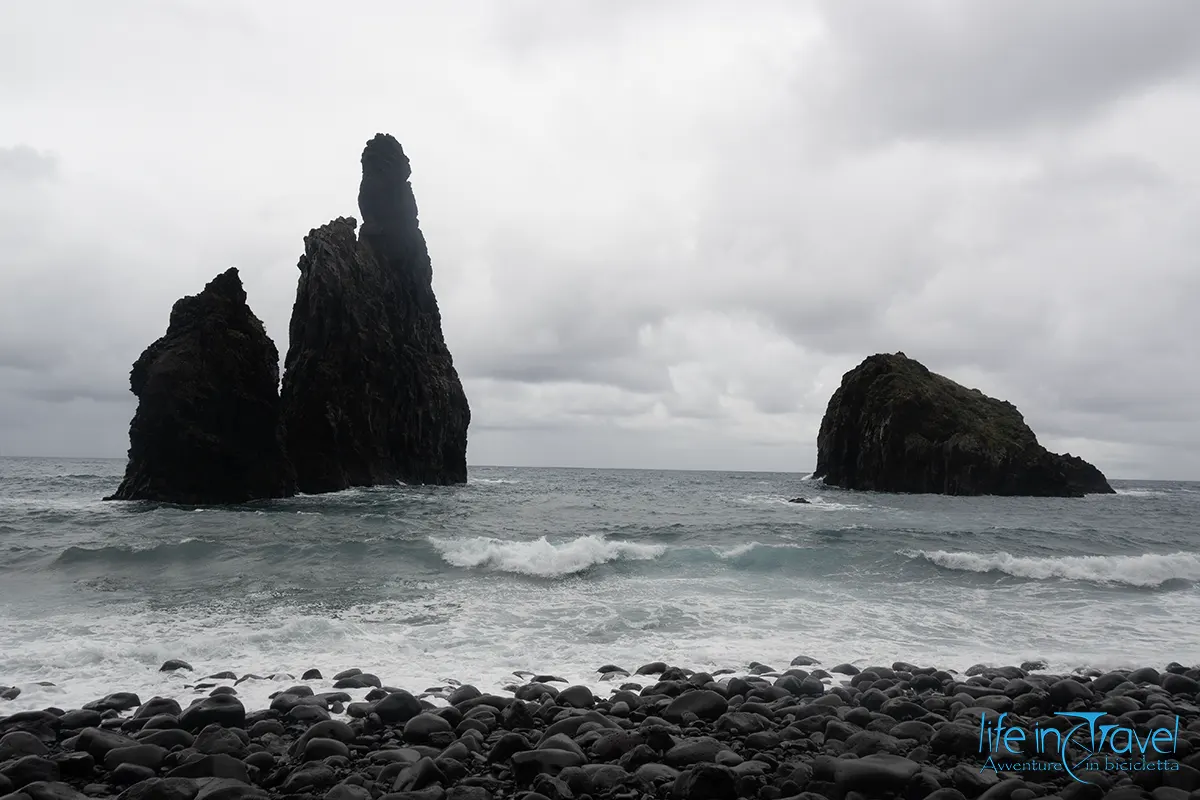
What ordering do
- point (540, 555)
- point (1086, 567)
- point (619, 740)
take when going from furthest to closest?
1. point (1086, 567)
2. point (540, 555)
3. point (619, 740)

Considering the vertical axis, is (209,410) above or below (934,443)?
below

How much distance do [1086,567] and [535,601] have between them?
16.5 m

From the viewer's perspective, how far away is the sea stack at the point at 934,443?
2817 inches

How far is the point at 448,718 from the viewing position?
8039 millimetres

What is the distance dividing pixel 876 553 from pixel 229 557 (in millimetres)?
19064

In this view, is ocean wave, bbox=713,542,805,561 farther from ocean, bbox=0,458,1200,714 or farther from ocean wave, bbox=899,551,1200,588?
ocean wave, bbox=899,551,1200,588

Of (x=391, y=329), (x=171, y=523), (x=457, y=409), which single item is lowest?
(x=171, y=523)

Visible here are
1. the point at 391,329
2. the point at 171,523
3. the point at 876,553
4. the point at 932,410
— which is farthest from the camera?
the point at 932,410

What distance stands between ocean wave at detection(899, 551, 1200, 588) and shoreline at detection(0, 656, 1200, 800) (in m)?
11.0

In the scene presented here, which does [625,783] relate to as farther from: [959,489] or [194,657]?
[959,489]

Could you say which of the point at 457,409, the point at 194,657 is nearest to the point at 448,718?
the point at 194,657
